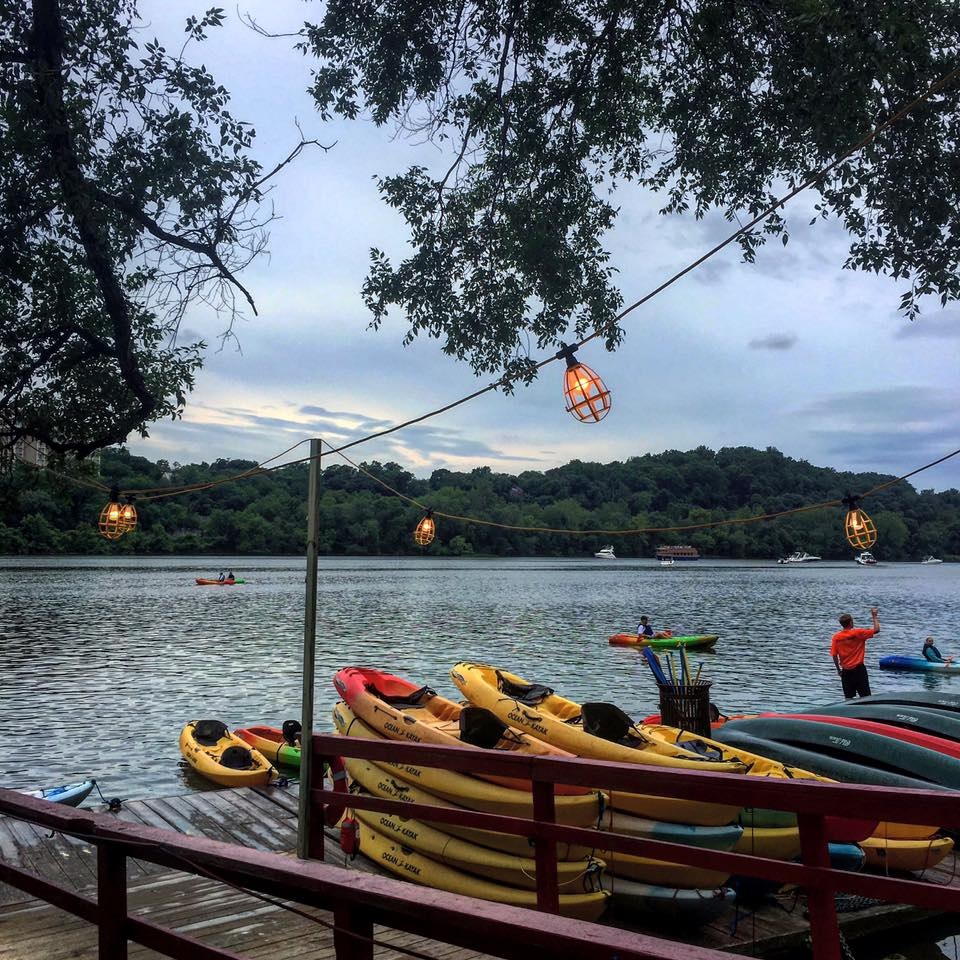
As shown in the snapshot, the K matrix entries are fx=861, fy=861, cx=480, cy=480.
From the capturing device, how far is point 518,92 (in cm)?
991

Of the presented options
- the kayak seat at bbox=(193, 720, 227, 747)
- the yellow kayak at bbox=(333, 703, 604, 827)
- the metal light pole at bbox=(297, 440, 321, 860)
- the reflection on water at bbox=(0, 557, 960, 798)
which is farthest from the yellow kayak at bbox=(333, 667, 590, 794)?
the reflection on water at bbox=(0, 557, 960, 798)

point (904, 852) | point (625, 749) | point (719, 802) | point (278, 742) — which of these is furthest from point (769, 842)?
point (278, 742)

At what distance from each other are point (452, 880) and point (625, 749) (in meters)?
1.57

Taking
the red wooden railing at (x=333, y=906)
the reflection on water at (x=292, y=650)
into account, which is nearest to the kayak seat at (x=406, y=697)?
the red wooden railing at (x=333, y=906)

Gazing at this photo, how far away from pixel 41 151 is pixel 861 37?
24.5 ft

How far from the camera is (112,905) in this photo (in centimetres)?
340

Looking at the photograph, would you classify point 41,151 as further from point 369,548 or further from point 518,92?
point 369,548

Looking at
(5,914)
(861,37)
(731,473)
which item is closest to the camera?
(5,914)

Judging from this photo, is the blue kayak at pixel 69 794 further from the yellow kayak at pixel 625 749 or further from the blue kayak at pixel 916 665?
the blue kayak at pixel 916 665

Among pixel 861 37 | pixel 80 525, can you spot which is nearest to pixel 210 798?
pixel 861 37

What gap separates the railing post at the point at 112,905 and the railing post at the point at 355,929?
1.18m

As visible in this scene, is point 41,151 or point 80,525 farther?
point 80,525

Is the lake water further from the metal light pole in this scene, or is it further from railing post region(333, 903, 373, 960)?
railing post region(333, 903, 373, 960)

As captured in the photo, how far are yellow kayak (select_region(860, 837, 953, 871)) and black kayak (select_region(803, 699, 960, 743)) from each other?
11.7 feet
